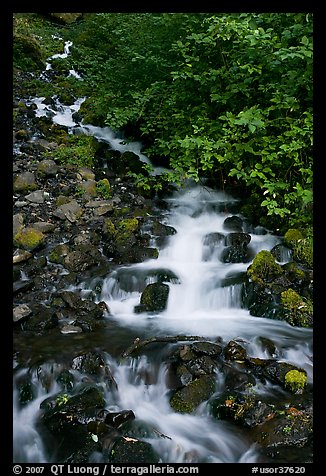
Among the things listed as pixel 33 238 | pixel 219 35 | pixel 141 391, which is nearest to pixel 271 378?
pixel 141 391

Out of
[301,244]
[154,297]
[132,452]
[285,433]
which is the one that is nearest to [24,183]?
[154,297]

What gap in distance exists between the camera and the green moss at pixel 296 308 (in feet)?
17.7

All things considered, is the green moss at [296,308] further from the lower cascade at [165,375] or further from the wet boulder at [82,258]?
the wet boulder at [82,258]

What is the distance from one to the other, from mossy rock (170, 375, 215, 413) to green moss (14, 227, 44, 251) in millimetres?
3753

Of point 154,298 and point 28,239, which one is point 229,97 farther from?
point 28,239

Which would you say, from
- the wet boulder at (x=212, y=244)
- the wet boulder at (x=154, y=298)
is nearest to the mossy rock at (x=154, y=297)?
the wet boulder at (x=154, y=298)

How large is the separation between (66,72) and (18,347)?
12410 millimetres

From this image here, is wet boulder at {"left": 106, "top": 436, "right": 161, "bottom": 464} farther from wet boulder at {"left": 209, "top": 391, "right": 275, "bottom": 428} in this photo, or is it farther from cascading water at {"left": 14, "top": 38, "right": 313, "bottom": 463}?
wet boulder at {"left": 209, "top": 391, "right": 275, "bottom": 428}

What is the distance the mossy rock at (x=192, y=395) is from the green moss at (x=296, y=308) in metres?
1.80

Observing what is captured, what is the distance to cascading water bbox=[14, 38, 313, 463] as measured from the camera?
3803 millimetres

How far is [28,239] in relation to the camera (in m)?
6.71

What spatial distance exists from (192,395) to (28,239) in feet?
13.2

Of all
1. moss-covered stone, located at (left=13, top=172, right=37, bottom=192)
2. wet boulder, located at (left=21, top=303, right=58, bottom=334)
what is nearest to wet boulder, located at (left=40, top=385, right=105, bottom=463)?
wet boulder, located at (left=21, top=303, right=58, bottom=334)
